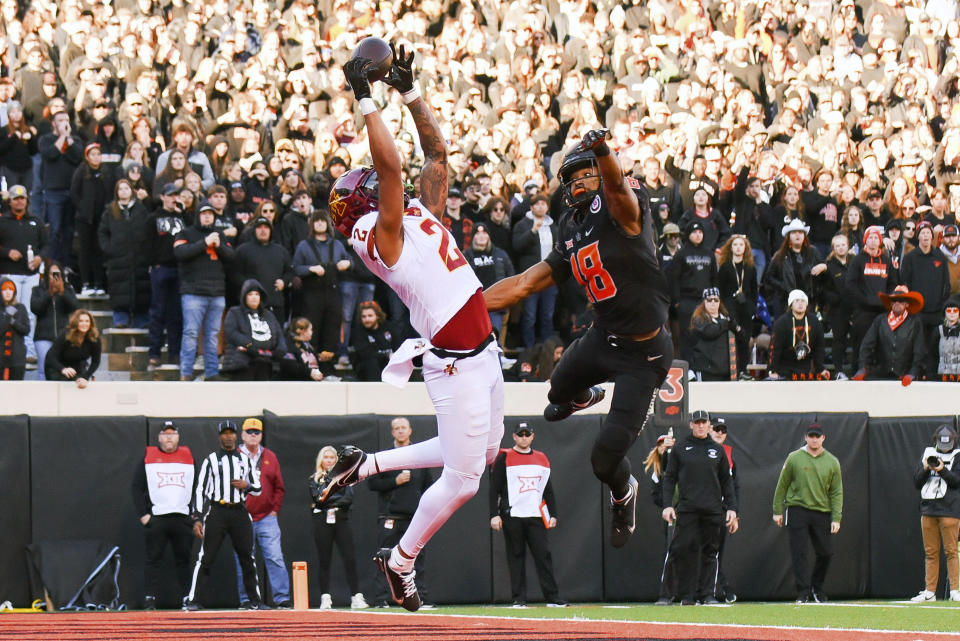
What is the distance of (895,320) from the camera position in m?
15.6

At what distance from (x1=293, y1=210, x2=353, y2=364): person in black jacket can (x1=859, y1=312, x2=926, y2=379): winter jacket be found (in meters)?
5.51

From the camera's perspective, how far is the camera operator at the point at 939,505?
Answer: 14836 millimetres

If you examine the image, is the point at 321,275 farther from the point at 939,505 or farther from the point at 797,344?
the point at 939,505

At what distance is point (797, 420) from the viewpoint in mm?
16297

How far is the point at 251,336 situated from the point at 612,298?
293 inches

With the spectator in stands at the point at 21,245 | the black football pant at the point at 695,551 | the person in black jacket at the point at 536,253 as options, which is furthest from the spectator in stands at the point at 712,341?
the spectator in stands at the point at 21,245

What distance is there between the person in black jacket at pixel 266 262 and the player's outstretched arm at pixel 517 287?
7.14 metres

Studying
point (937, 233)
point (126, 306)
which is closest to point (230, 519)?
point (126, 306)

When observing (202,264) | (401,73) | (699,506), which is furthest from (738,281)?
(401,73)

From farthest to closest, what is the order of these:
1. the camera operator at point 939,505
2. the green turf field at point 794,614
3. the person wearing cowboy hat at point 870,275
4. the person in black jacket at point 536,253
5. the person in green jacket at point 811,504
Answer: the person wearing cowboy hat at point 870,275 < the person in black jacket at point 536,253 < the person in green jacket at point 811,504 < the camera operator at point 939,505 < the green turf field at point 794,614

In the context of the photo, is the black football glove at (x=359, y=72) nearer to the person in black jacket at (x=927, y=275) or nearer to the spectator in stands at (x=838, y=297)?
the spectator in stands at (x=838, y=297)

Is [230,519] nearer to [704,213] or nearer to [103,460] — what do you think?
[103,460]

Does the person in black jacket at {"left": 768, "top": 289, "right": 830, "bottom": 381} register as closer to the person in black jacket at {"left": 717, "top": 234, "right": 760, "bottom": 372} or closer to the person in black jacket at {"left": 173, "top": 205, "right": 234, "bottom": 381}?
the person in black jacket at {"left": 717, "top": 234, "right": 760, "bottom": 372}

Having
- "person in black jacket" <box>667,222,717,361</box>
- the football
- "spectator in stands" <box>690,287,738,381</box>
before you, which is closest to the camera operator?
"spectator in stands" <box>690,287,738,381</box>
